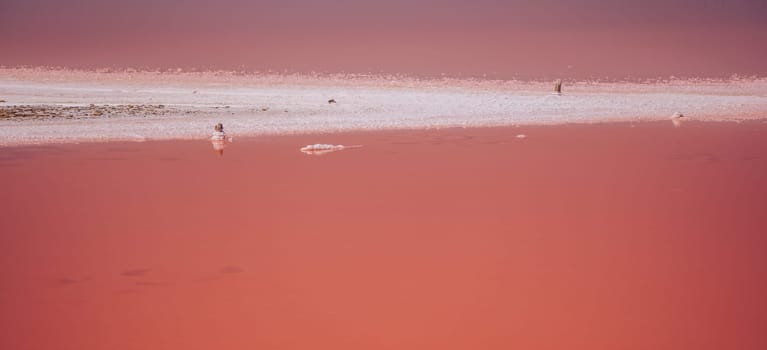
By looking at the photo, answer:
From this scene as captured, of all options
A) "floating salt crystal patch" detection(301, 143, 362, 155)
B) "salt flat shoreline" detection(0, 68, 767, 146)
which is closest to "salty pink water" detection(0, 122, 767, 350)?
"floating salt crystal patch" detection(301, 143, 362, 155)

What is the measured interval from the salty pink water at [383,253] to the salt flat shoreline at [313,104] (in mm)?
4521

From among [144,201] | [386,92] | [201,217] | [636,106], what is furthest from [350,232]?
[386,92]

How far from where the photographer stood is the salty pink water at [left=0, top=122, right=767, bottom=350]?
545 cm

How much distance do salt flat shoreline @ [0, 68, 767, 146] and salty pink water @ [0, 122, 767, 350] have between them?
4.52 meters

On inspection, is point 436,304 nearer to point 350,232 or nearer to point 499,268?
point 499,268

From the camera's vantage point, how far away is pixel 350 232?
7.98 meters

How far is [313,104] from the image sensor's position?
22641 millimetres

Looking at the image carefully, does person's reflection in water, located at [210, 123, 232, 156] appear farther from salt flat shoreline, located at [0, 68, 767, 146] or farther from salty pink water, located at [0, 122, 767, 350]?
salty pink water, located at [0, 122, 767, 350]

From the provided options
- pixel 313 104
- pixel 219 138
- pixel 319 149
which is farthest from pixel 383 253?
pixel 313 104

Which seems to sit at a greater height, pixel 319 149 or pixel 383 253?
pixel 319 149

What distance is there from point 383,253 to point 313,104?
51.6 ft

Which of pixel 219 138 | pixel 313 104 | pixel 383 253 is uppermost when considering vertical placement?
pixel 313 104

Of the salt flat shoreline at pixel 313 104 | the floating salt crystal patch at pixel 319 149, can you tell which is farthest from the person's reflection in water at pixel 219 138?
the floating salt crystal patch at pixel 319 149

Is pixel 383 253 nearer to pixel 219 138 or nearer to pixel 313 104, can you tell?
pixel 219 138
